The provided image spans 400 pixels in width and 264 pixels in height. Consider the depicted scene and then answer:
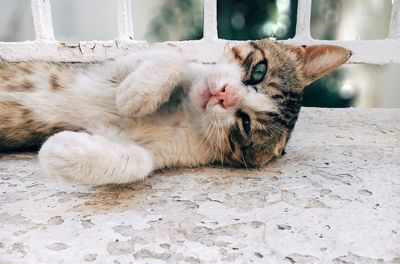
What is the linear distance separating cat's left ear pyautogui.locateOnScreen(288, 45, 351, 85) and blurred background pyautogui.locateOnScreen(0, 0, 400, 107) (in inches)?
41.3

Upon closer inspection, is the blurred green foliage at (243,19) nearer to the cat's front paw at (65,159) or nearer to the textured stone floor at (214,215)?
the textured stone floor at (214,215)

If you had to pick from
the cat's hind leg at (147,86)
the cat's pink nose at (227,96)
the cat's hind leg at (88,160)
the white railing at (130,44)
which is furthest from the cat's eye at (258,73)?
the white railing at (130,44)

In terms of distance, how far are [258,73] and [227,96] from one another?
215 mm

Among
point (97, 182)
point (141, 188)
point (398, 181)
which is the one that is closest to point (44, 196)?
point (97, 182)

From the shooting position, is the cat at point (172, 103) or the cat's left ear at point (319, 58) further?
the cat's left ear at point (319, 58)

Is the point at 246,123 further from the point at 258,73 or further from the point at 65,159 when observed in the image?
the point at 65,159

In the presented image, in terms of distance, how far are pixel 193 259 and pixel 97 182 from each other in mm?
441

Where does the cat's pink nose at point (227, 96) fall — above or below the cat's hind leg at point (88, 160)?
above

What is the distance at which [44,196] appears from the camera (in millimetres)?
1247

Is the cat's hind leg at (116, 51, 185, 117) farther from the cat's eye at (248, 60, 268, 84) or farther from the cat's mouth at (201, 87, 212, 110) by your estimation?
the cat's eye at (248, 60, 268, 84)

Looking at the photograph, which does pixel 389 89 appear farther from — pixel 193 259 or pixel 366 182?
pixel 193 259

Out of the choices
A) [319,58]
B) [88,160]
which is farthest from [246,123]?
[88,160]

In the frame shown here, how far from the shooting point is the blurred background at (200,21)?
2.71m

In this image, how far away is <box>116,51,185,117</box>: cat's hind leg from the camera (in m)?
1.38
